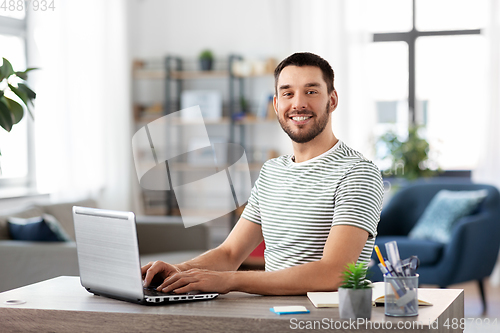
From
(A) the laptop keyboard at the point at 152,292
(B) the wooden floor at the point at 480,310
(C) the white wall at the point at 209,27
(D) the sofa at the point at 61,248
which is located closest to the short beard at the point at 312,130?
(A) the laptop keyboard at the point at 152,292

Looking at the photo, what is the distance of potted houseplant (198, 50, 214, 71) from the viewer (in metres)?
5.53

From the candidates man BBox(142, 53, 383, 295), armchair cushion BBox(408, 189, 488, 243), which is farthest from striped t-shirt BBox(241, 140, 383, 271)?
armchair cushion BBox(408, 189, 488, 243)

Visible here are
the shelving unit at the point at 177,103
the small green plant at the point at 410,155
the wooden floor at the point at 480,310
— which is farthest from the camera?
the shelving unit at the point at 177,103

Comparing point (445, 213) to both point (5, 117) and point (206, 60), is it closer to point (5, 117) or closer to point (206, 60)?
point (206, 60)

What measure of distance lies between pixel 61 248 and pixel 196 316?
204 cm

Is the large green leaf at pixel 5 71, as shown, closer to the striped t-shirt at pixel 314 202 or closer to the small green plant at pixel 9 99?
the small green plant at pixel 9 99

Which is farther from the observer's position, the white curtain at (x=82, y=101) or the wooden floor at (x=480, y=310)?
the white curtain at (x=82, y=101)

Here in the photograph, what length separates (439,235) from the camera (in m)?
3.96

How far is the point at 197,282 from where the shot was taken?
55.3 inches

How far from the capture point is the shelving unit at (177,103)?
18.0 feet

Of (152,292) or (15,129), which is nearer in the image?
(152,292)

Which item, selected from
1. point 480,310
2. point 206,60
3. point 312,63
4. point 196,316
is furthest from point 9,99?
point 206,60

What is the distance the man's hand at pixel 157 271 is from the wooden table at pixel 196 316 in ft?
0.36

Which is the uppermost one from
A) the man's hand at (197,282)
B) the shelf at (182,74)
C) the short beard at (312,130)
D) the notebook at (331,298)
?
the shelf at (182,74)
